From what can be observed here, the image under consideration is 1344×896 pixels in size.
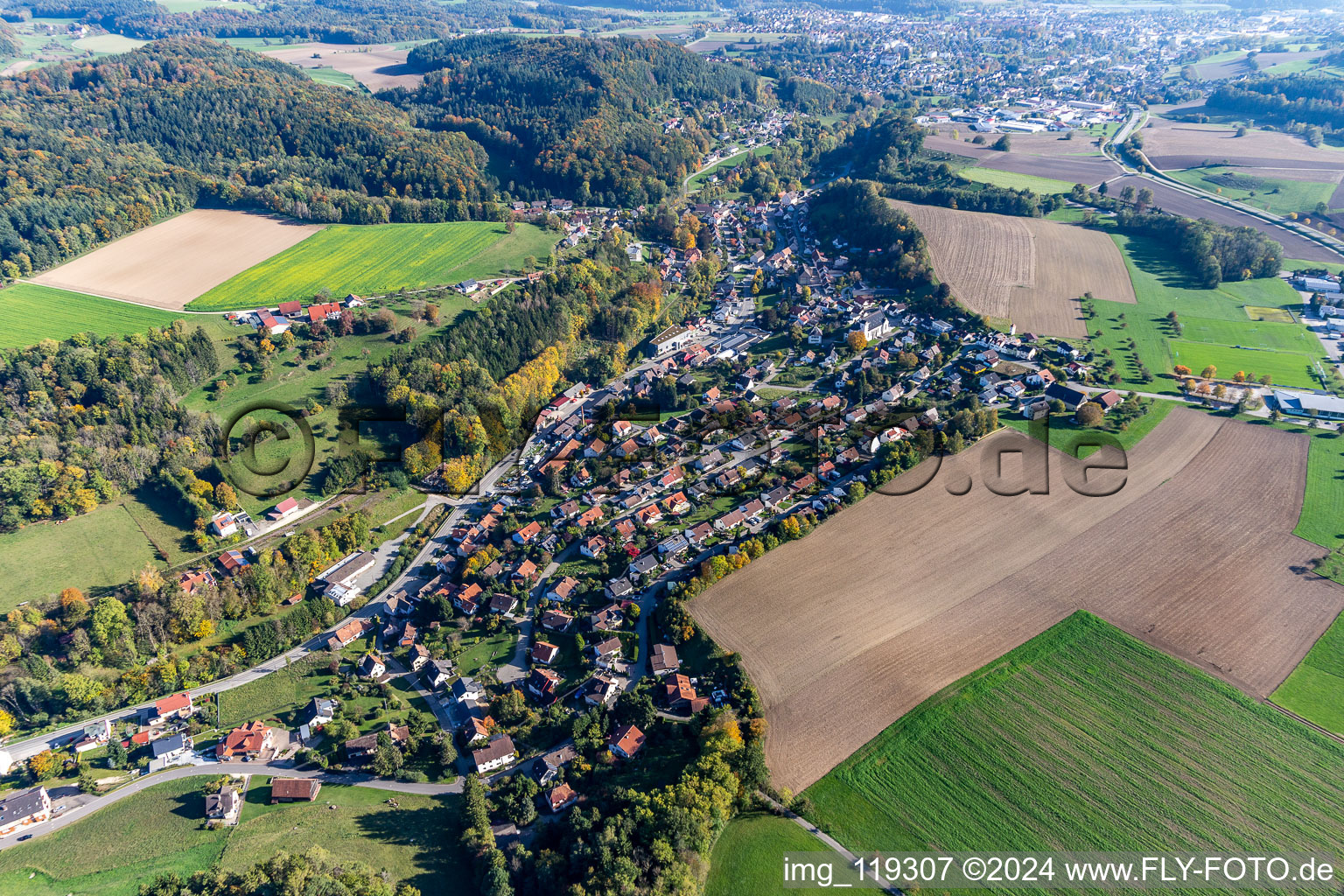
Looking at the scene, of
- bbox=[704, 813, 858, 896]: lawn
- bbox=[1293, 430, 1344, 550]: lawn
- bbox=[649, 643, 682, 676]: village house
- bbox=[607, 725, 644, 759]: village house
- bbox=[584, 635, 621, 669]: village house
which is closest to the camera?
bbox=[704, 813, 858, 896]: lawn

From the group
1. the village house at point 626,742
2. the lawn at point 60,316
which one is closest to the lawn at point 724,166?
the lawn at point 60,316

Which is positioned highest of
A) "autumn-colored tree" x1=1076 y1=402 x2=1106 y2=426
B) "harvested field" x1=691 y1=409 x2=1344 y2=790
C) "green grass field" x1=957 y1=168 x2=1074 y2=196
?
"green grass field" x1=957 y1=168 x2=1074 y2=196

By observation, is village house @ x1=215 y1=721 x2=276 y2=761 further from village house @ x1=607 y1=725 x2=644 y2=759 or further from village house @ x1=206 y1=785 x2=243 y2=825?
village house @ x1=607 y1=725 x2=644 y2=759

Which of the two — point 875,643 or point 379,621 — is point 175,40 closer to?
point 379,621

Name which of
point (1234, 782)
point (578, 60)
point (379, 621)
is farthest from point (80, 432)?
point (578, 60)

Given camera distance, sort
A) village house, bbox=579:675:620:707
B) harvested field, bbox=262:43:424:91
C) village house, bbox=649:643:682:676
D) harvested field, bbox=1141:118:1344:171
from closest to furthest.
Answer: village house, bbox=579:675:620:707, village house, bbox=649:643:682:676, harvested field, bbox=1141:118:1344:171, harvested field, bbox=262:43:424:91

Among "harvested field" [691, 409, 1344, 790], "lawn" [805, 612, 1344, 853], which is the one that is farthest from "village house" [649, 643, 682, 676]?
"lawn" [805, 612, 1344, 853]
